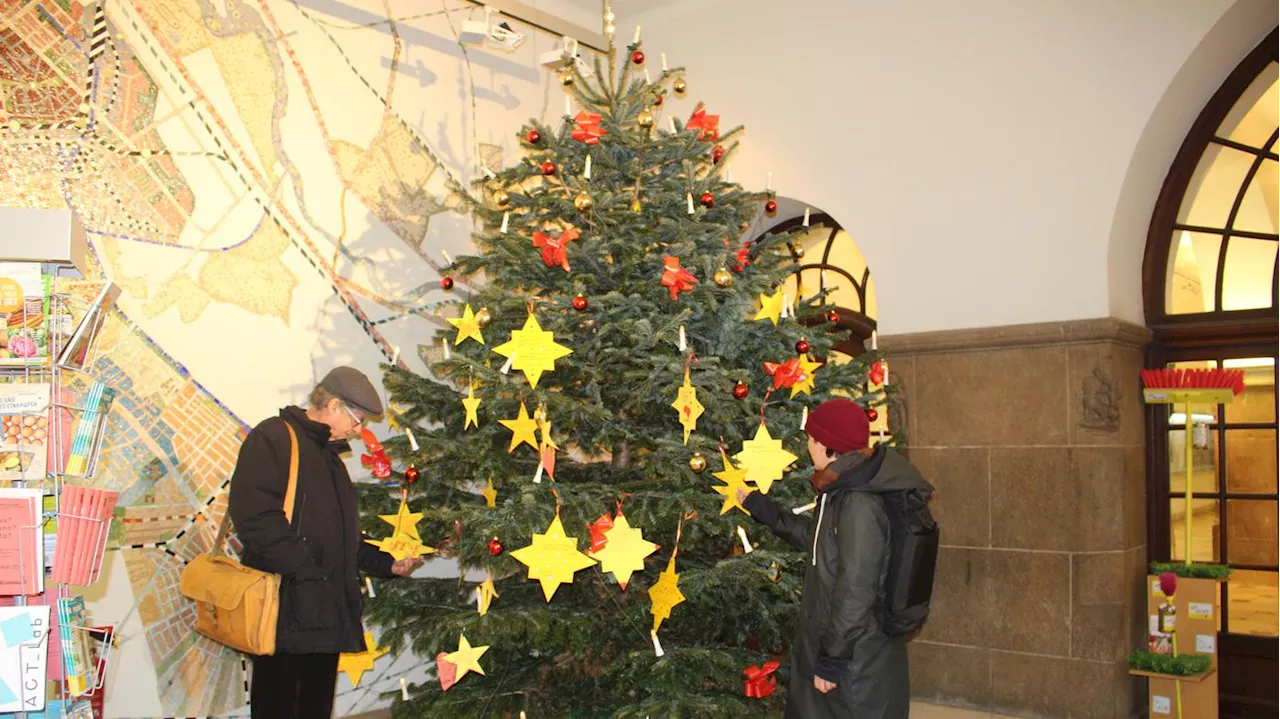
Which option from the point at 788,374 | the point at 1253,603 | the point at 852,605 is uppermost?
the point at 788,374

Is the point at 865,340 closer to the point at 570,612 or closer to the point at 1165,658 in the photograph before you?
the point at 1165,658

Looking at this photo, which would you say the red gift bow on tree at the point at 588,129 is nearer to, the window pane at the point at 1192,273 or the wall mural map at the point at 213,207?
the wall mural map at the point at 213,207

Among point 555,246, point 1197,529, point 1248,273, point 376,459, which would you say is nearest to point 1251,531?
point 1197,529

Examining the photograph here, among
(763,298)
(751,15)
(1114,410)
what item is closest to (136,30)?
(763,298)

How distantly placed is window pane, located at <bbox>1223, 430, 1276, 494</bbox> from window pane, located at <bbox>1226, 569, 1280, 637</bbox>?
407mm

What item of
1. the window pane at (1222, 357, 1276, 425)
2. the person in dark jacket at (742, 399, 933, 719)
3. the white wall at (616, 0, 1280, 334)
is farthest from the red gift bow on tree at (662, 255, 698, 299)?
the window pane at (1222, 357, 1276, 425)

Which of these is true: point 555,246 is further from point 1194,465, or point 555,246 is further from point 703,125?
point 1194,465

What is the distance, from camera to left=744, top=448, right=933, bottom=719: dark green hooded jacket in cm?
291

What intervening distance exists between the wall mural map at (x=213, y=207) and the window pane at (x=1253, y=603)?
420cm

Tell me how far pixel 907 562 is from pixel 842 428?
0.42 m

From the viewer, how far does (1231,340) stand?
16.7 feet

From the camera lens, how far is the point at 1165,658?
4.64 meters

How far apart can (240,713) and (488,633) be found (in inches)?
73.4

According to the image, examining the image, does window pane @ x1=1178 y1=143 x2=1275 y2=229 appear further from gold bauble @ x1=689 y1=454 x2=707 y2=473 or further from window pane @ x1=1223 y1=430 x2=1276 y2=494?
gold bauble @ x1=689 y1=454 x2=707 y2=473
